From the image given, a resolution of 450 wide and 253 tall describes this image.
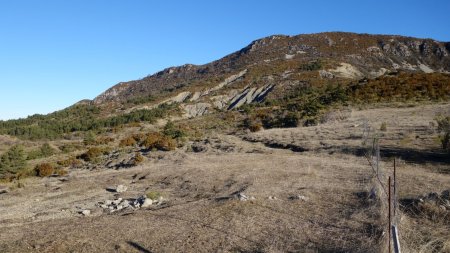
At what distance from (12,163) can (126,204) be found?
17.4m

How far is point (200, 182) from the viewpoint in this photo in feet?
50.0

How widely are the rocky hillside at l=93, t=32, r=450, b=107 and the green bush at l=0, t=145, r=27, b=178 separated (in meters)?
39.3

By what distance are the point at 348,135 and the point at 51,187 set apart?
617 inches

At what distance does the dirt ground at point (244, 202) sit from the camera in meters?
8.35

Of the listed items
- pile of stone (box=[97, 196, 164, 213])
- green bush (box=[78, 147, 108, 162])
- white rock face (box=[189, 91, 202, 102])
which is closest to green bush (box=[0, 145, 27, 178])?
green bush (box=[78, 147, 108, 162])

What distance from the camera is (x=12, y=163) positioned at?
26.7 m

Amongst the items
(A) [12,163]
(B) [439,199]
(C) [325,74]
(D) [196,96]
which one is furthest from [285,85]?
(B) [439,199]

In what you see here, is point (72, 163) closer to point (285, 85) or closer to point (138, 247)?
point (138, 247)

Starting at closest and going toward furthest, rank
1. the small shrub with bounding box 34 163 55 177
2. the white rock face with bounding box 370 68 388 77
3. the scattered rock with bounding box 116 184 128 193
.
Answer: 1. the scattered rock with bounding box 116 184 128 193
2. the small shrub with bounding box 34 163 55 177
3. the white rock face with bounding box 370 68 388 77

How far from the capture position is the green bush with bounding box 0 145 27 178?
26.2 metres

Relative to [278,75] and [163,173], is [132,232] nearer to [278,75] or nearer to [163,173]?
[163,173]

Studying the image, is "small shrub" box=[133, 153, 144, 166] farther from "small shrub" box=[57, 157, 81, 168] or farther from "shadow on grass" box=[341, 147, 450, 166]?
"shadow on grass" box=[341, 147, 450, 166]

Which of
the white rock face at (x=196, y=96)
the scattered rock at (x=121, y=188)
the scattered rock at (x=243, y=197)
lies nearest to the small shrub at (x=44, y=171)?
the scattered rock at (x=121, y=188)

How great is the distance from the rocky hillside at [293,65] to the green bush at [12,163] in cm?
3931
